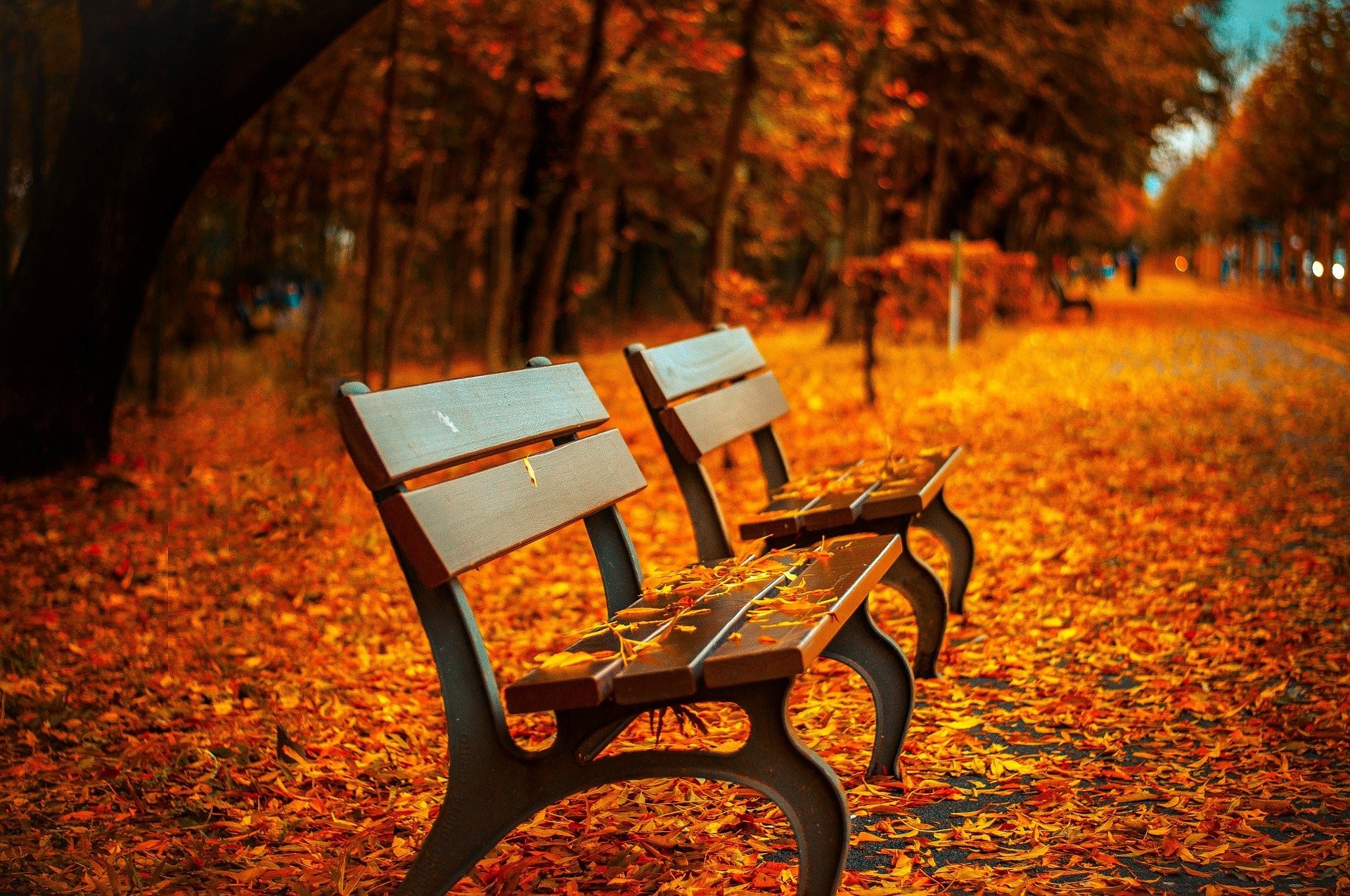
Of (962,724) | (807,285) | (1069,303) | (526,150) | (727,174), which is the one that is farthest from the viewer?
(807,285)

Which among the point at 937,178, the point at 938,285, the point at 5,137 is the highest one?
the point at 937,178

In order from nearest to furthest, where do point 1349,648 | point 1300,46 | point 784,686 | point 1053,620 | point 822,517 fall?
point 784,686 → point 822,517 → point 1349,648 → point 1053,620 → point 1300,46

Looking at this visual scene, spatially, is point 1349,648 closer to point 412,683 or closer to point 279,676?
point 412,683

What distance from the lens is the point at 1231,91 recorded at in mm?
33688

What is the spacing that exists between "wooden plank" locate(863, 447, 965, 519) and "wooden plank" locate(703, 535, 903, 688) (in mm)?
555

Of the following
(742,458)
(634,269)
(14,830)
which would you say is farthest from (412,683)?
(634,269)

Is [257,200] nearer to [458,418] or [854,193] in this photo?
[854,193]

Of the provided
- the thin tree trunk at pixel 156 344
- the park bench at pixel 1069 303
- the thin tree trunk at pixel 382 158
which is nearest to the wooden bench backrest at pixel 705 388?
the thin tree trunk at pixel 382 158

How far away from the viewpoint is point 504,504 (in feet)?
9.51

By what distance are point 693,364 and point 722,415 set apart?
7.9 inches

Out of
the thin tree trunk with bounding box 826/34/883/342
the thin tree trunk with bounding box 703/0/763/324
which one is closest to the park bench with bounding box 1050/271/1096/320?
the thin tree trunk with bounding box 826/34/883/342

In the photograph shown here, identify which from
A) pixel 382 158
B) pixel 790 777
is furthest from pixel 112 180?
pixel 790 777

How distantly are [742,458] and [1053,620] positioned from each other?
512 centimetres

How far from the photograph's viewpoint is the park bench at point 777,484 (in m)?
4.00
